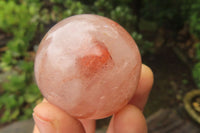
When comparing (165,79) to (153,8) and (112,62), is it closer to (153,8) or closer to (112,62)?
(153,8)

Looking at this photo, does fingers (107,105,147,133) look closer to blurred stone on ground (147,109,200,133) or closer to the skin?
the skin

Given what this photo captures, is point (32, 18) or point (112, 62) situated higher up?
point (112, 62)

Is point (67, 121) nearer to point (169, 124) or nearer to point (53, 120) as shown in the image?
point (53, 120)

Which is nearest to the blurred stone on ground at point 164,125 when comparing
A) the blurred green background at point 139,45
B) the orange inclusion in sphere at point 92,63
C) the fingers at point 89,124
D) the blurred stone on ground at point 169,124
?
the blurred stone on ground at point 169,124

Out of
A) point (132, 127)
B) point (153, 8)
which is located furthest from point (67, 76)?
point (153, 8)

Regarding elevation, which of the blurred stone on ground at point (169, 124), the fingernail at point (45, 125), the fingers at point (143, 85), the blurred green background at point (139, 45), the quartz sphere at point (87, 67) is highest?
the quartz sphere at point (87, 67)

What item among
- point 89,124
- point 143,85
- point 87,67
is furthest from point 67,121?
point 143,85

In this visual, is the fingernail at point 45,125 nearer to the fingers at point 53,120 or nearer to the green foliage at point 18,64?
the fingers at point 53,120
